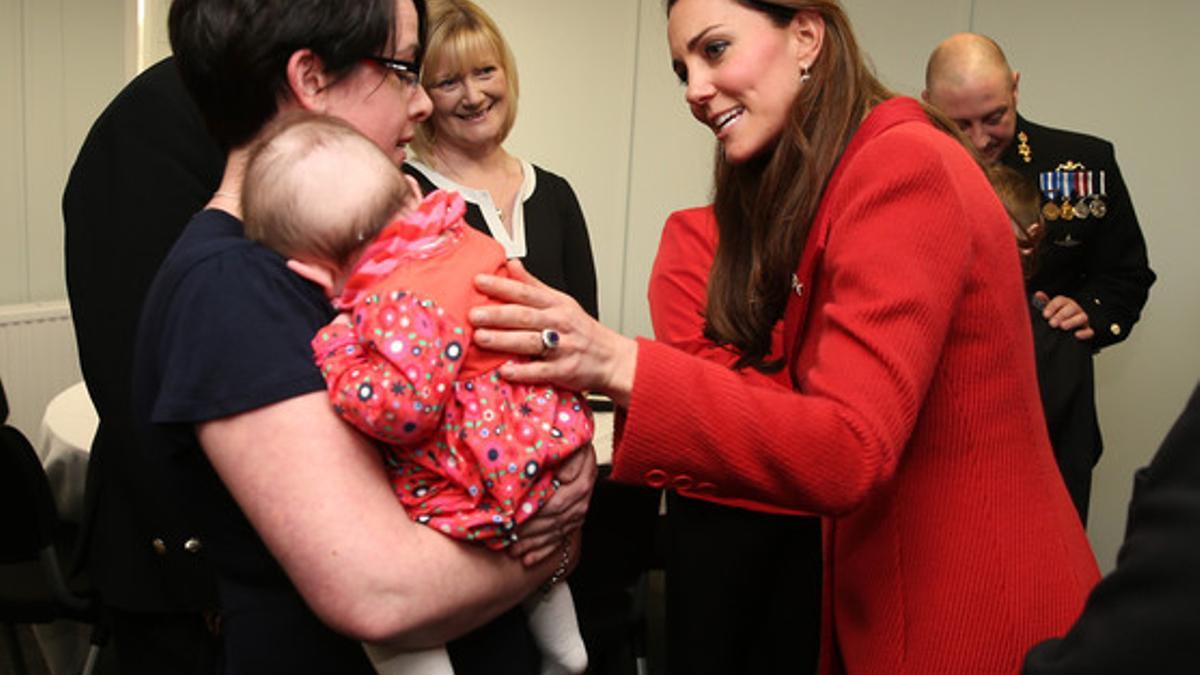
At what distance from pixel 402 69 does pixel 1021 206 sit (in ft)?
6.60

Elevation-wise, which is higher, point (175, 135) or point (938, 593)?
point (175, 135)

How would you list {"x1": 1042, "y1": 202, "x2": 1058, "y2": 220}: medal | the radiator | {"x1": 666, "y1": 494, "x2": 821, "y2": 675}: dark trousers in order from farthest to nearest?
the radiator
{"x1": 1042, "y1": 202, "x2": 1058, "y2": 220}: medal
{"x1": 666, "y1": 494, "x2": 821, "y2": 675}: dark trousers

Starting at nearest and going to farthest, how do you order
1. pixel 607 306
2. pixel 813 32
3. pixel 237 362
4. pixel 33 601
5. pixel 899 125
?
1. pixel 237 362
2. pixel 899 125
3. pixel 813 32
4. pixel 33 601
5. pixel 607 306

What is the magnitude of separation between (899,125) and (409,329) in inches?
28.0

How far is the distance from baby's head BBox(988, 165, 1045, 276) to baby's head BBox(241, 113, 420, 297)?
1.84 m

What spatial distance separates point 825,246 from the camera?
1393 millimetres

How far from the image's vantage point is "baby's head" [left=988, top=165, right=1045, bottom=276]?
2639 mm

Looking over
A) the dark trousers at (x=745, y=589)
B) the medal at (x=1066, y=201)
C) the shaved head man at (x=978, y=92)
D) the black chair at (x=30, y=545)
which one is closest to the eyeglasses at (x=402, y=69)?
the dark trousers at (x=745, y=589)

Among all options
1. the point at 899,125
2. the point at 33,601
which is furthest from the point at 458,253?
the point at 33,601

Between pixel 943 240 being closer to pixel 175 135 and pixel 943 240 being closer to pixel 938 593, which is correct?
pixel 938 593

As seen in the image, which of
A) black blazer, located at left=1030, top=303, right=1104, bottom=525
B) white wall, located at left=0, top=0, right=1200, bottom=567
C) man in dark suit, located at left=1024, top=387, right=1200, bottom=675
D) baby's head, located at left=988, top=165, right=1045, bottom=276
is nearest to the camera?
man in dark suit, located at left=1024, top=387, right=1200, bottom=675

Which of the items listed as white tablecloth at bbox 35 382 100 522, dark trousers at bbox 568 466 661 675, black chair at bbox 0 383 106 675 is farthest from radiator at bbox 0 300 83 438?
dark trousers at bbox 568 466 661 675

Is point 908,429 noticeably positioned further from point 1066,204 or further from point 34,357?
point 34,357

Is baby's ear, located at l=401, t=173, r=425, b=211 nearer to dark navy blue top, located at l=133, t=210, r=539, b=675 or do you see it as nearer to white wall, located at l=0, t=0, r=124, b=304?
dark navy blue top, located at l=133, t=210, r=539, b=675
